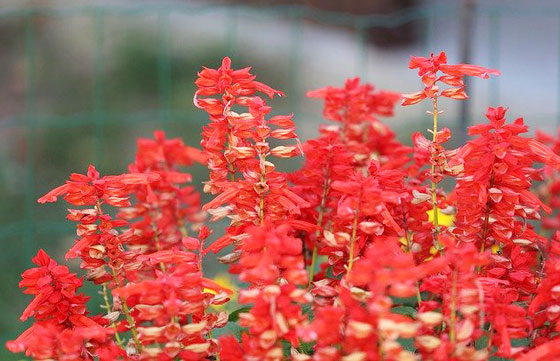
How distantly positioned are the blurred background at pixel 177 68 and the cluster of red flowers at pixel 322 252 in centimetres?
250

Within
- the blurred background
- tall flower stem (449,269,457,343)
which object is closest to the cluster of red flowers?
tall flower stem (449,269,457,343)

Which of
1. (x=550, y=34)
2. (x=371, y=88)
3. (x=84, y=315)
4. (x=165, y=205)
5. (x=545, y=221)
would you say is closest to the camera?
(x=84, y=315)

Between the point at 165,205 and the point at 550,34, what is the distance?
983cm

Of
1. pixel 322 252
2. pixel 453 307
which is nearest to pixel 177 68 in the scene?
pixel 322 252

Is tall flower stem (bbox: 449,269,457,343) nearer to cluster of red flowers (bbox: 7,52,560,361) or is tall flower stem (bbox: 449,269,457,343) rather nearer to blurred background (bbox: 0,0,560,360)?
cluster of red flowers (bbox: 7,52,560,361)

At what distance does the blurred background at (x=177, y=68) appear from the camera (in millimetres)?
5473

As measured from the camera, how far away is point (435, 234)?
4.27ft

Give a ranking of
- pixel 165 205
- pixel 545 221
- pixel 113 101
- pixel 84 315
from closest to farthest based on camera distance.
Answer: pixel 84 315 < pixel 165 205 < pixel 545 221 < pixel 113 101

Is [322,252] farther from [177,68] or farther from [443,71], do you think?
[177,68]

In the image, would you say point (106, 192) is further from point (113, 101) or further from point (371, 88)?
point (113, 101)

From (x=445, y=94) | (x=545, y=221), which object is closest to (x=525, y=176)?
(x=445, y=94)

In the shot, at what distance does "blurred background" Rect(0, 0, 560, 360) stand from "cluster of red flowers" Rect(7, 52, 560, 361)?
8.19ft

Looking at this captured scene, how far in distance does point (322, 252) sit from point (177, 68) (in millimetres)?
6794

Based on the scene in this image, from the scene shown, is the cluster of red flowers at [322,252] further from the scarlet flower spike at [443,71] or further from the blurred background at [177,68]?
the blurred background at [177,68]
